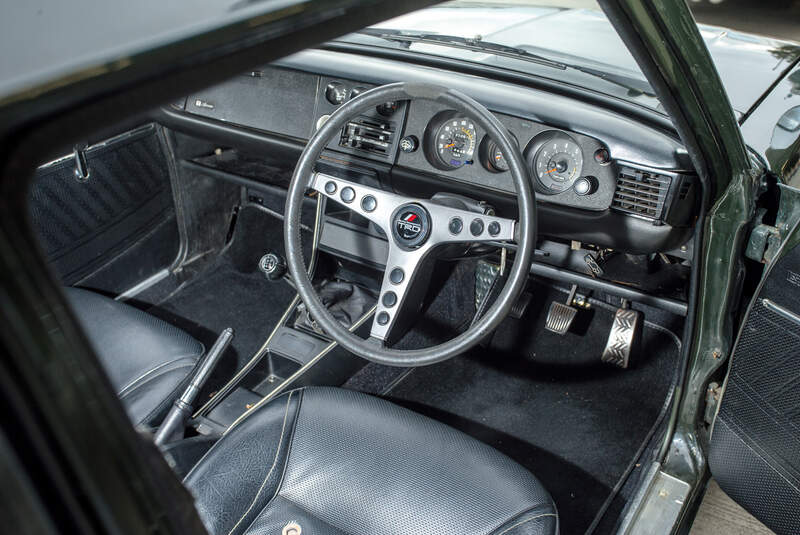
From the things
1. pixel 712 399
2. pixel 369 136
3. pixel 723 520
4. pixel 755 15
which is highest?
pixel 755 15

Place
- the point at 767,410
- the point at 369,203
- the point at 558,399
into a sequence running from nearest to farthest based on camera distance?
the point at 767,410 < the point at 369,203 < the point at 558,399

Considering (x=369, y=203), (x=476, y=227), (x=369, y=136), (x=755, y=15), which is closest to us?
(x=476, y=227)

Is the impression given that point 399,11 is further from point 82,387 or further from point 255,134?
point 255,134

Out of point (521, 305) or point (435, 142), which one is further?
point (521, 305)

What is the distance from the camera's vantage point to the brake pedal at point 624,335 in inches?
92.0

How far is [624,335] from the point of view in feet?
7.68

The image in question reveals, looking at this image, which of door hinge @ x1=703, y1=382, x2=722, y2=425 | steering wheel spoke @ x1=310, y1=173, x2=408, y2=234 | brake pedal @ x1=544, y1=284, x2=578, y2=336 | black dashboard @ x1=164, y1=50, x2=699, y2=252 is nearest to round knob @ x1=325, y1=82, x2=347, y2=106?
black dashboard @ x1=164, y1=50, x2=699, y2=252

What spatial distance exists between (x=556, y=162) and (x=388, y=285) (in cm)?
59

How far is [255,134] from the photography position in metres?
2.33

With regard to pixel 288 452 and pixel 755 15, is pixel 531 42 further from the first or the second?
pixel 755 15

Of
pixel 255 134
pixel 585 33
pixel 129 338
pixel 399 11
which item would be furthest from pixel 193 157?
pixel 399 11

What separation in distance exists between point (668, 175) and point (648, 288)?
1.99ft

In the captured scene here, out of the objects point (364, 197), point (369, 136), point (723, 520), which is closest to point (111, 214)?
point (369, 136)

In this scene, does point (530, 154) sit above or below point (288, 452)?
above
